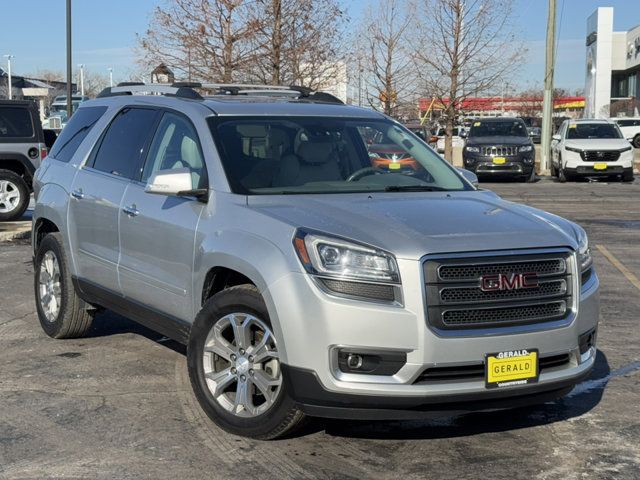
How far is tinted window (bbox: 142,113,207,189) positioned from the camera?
5.55 meters

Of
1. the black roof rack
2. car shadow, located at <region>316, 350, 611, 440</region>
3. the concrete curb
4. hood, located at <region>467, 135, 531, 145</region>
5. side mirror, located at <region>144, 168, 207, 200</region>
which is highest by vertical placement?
the black roof rack

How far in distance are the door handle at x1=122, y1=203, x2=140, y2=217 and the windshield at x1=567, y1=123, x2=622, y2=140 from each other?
68.6ft

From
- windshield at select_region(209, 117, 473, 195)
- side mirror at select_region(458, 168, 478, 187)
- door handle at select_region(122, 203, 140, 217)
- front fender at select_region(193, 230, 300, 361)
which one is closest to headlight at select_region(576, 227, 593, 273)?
windshield at select_region(209, 117, 473, 195)

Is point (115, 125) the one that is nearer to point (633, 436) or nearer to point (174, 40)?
point (633, 436)

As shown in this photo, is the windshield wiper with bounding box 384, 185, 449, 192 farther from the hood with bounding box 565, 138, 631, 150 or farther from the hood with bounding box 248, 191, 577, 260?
→ the hood with bounding box 565, 138, 631, 150

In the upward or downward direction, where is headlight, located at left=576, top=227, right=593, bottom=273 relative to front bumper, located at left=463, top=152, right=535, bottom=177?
upward

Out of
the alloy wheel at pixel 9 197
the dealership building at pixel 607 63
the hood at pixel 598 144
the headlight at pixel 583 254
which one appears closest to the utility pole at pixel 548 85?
the hood at pixel 598 144

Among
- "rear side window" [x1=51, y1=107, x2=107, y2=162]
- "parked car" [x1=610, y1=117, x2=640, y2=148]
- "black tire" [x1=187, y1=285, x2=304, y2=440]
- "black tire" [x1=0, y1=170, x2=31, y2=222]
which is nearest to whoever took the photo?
"black tire" [x1=187, y1=285, x2=304, y2=440]

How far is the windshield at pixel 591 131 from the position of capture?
25141mm

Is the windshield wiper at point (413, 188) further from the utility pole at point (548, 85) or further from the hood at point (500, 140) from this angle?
the utility pole at point (548, 85)

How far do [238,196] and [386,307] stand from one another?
4.02 feet

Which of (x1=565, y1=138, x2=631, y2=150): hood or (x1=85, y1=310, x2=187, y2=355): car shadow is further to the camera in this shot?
(x1=565, y1=138, x2=631, y2=150): hood

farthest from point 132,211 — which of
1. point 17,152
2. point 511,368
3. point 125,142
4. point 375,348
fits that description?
point 17,152

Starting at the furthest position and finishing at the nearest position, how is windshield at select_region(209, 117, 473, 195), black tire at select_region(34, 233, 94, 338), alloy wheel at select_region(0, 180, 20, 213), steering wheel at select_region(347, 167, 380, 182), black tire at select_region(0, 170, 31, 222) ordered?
alloy wheel at select_region(0, 180, 20, 213)
black tire at select_region(0, 170, 31, 222)
black tire at select_region(34, 233, 94, 338)
steering wheel at select_region(347, 167, 380, 182)
windshield at select_region(209, 117, 473, 195)
